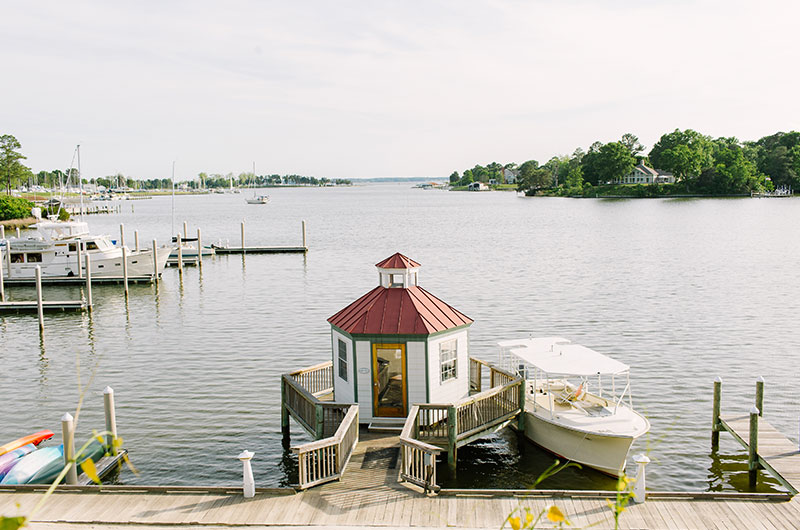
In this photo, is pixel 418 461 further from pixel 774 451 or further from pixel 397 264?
pixel 774 451

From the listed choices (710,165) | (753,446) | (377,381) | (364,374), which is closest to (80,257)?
(364,374)

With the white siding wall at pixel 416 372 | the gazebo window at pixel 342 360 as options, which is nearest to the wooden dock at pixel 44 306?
the gazebo window at pixel 342 360

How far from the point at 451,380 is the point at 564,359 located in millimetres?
2978

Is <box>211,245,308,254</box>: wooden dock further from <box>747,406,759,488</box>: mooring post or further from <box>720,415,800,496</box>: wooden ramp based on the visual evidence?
<box>747,406,759,488</box>: mooring post

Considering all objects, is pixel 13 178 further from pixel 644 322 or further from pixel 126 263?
pixel 644 322

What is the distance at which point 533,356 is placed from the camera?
55.0 feet

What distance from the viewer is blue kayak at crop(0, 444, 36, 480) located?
14531mm

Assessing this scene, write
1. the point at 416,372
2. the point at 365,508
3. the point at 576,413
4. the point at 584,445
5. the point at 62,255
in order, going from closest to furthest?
the point at 365,508 < the point at 584,445 < the point at 416,372 < the point at 576,413 < the point at 62,255

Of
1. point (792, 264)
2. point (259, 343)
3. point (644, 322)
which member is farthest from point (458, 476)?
point (792, 264)

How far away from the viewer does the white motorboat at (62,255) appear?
4581 cm

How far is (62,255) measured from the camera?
4603 centimetres

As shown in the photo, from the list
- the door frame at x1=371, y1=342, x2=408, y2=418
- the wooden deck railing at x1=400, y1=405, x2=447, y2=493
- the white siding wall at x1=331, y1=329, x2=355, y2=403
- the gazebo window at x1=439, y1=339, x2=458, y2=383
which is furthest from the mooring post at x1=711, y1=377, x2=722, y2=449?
the white siding wall at x1=331, y1=329, x2=355, y2=403

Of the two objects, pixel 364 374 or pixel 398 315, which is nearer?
pixel 364 374

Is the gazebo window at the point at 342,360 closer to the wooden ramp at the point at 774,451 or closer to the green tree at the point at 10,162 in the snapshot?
the wooden ramp at the point at 774,451
